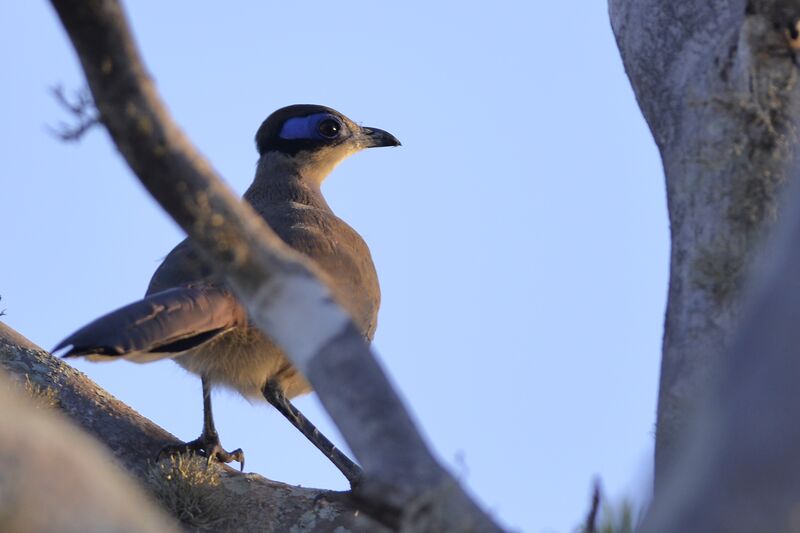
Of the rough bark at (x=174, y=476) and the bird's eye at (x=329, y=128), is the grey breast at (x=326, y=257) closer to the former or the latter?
the rough bark at (x=174, y=476)

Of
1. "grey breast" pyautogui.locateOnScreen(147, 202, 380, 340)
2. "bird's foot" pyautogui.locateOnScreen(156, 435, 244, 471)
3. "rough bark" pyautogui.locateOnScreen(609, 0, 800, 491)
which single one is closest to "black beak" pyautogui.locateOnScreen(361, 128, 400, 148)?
"grey breast" pyautogui.locateOnScreen(147, 202, 380, 340)

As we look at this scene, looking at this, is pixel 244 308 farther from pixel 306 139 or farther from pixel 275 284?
pixel 306 139

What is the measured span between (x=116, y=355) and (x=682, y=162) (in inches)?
68.7

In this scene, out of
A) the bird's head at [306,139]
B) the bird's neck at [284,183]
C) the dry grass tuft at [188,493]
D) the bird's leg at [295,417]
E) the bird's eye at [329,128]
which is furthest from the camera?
the bird's eye at [329,128]

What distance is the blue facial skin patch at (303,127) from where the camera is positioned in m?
7.79

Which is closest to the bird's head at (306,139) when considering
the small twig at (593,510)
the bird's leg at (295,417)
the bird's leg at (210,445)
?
the bird's leg at (295,417)

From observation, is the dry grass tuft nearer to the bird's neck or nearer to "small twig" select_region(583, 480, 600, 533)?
Answer: "small twig" select_region(583, 480, 600, 533)

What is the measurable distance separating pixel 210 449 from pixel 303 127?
273 cm

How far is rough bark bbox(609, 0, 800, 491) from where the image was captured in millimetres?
3098

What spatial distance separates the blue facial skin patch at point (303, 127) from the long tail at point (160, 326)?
267cm

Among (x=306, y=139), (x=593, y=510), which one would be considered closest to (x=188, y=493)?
(x=593, y=510)

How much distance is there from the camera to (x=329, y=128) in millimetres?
7918

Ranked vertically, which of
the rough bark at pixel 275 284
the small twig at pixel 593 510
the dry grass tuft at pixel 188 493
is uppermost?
the rough bark at pixel 275 284

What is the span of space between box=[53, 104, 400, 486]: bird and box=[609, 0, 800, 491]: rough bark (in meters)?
1.22
